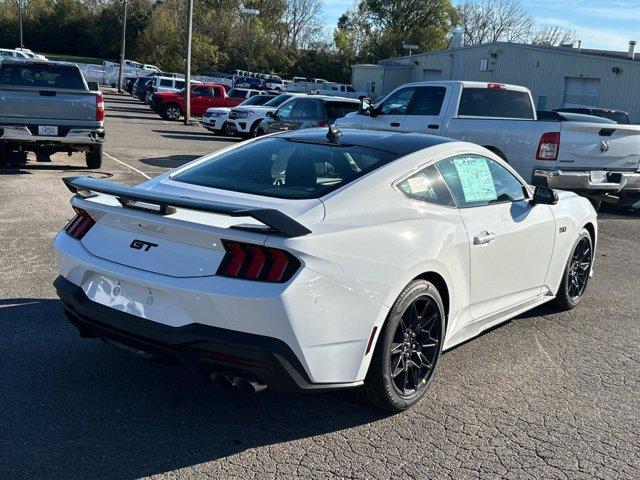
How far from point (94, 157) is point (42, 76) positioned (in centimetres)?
173

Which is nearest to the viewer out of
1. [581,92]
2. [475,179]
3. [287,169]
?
[287,169]

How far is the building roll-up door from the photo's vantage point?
96.7 ft

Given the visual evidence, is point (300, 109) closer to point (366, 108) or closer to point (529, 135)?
point (366, 108)

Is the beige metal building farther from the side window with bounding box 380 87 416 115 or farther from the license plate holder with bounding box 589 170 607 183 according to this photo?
the license plate holder with bounding box 589 170 607 183

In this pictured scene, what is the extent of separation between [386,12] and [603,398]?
72.8 m

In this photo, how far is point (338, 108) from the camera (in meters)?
19.3

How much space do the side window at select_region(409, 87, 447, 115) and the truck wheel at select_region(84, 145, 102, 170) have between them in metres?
5.78

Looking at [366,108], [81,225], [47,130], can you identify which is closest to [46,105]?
[47,130]

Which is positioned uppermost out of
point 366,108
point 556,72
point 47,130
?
point 556,72

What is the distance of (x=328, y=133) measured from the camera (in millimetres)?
4836

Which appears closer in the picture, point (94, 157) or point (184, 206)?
point (184, 206)

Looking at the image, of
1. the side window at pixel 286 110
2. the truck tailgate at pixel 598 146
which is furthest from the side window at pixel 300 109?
the truck tailgate at pixel 598 146

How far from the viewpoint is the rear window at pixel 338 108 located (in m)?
19.0

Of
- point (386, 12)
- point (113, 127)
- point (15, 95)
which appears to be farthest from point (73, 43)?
point (15, 95)
